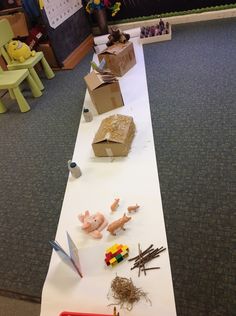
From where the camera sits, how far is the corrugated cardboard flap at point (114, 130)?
1744mm

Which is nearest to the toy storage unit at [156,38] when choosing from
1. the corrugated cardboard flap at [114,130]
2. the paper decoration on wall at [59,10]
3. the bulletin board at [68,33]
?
the bulletin board at [68,33]

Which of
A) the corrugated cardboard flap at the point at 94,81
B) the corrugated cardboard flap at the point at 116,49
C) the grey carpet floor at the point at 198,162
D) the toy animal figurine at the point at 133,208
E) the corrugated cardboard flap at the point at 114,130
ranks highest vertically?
the corrugated cardboard flap at the point at 94,81

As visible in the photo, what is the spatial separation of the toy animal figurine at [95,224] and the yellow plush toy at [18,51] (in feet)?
6.65

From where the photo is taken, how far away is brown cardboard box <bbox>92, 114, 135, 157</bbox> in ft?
5.74

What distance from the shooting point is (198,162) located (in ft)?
5.49

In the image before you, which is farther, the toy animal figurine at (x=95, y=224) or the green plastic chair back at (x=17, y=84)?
the green plastic chair back at (x=17, y=84)

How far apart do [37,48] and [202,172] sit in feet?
7.91

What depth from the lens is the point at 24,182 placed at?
1.87 meters

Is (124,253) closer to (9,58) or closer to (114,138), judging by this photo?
(114,138)

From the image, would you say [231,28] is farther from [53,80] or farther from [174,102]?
[53,80]

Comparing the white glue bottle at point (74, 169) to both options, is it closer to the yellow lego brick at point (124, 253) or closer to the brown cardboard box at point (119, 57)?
the yellow lego brick at point (124, 253)

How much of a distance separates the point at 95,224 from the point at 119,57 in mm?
1797

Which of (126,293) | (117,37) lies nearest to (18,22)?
(117,37)

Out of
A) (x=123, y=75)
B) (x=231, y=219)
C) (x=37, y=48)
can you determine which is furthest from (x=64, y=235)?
(x=37, y=48)
